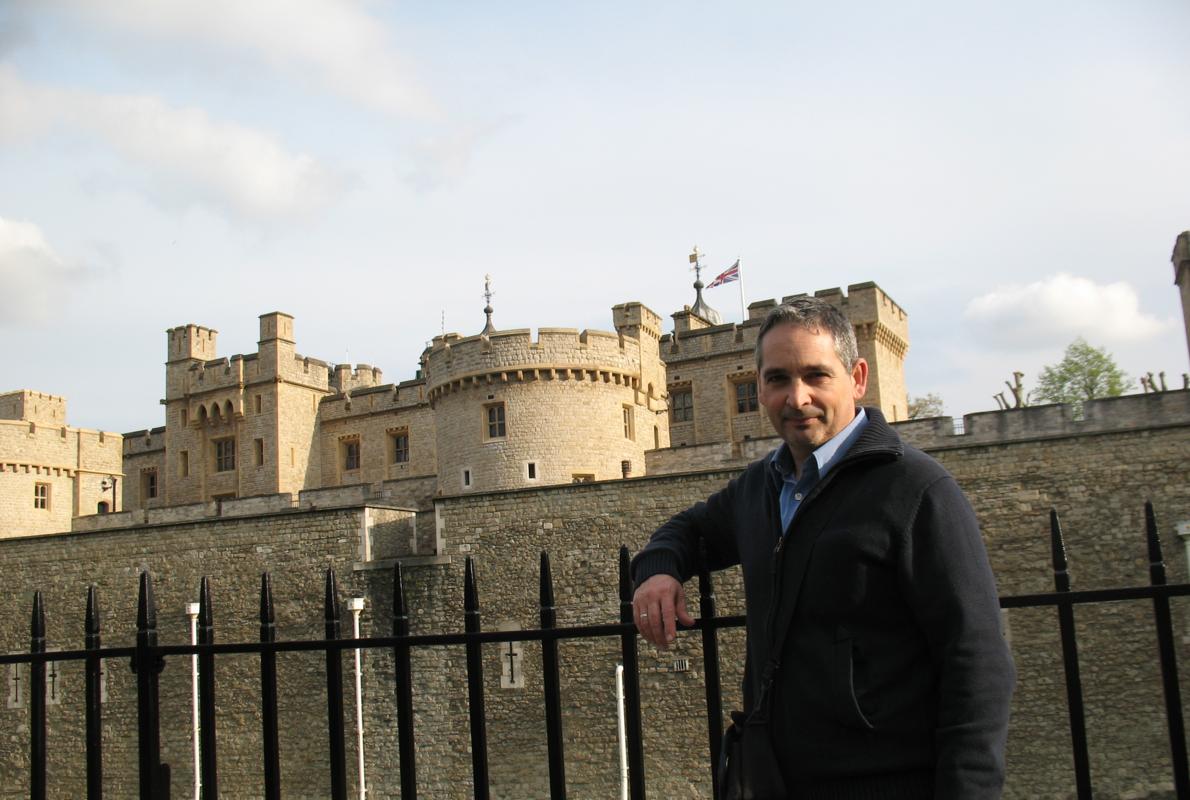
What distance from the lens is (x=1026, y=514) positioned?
56.0 feet

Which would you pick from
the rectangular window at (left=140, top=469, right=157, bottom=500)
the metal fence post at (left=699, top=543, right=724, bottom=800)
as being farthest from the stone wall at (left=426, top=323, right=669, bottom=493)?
the metal fence post at (left=699, top=543, right=724, bottom=800)

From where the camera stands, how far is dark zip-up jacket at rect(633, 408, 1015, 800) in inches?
102

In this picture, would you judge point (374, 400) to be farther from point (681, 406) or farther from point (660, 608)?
point (660, 608)

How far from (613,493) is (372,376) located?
85.6ft

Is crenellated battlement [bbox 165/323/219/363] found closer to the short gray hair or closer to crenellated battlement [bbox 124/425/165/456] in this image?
crenellated battlement [bbox 124/425/165/456]

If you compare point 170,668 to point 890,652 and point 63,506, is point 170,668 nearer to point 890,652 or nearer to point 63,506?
point 63,506

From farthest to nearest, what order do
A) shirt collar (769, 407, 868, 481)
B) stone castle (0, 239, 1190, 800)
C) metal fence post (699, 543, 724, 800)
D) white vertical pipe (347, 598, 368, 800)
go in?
white vertical pipe (347, 598, 368, 800), stone castle (0, 239, 1190, 800), metal fence post (699, 543, 724, 800), shirt collar (769, 407, 868, 481)

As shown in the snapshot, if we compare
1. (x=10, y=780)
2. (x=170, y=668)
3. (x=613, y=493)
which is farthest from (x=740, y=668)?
(x=10, y=780)

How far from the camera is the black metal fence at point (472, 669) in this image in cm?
338

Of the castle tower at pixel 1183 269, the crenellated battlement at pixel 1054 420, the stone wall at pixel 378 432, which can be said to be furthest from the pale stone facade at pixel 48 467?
the castle tower at pixel 1183 269

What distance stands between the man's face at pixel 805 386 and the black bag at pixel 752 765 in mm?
717

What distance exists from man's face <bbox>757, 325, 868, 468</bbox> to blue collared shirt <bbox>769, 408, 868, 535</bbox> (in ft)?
0.12

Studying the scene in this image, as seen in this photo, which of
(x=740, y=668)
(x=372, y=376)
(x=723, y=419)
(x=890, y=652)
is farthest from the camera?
(x=372, y=376)

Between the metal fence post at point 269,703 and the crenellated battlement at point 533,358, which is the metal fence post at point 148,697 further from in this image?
the crenellated battlement at point 533,358
